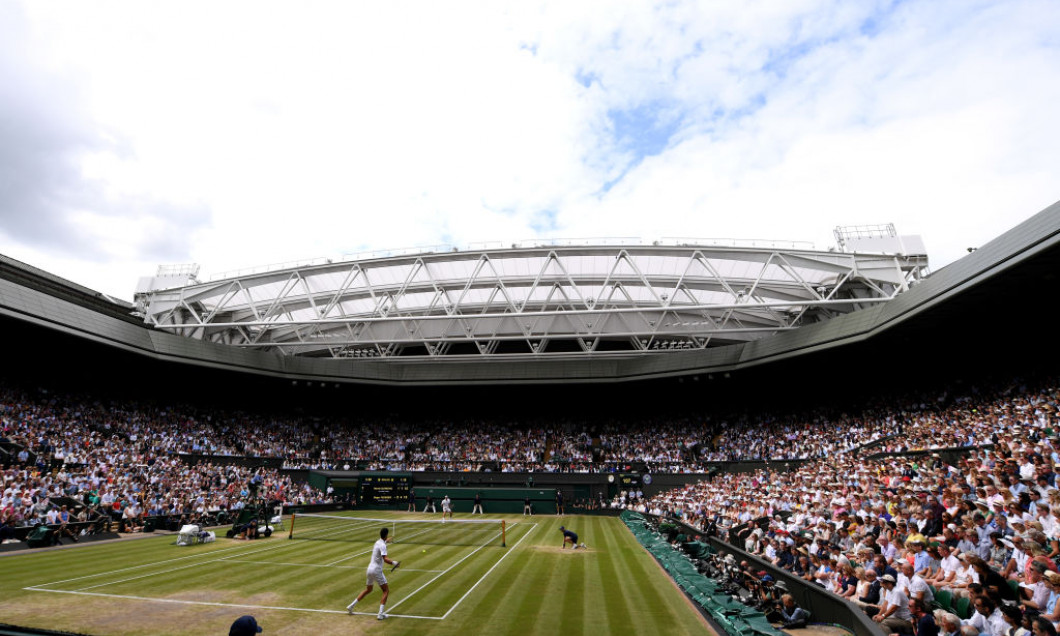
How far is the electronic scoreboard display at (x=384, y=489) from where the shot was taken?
4100 cm

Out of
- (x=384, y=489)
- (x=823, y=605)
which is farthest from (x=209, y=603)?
(x=384, y=489)

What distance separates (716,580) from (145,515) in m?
24.9

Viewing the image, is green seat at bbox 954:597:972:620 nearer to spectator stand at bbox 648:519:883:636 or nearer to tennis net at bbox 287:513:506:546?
spectator stand at bbox 648:519:883:636

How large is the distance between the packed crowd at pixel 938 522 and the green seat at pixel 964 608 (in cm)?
15

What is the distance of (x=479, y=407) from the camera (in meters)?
54.3

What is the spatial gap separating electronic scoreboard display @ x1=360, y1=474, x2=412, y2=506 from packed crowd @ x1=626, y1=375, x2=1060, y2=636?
906 inches

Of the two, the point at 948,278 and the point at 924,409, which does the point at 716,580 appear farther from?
the point at 924,409

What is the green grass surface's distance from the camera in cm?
1079

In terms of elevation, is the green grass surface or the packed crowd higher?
the packed crowd

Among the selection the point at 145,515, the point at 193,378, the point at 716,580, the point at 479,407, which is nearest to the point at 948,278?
the point at 716,580

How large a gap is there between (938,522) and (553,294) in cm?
2757

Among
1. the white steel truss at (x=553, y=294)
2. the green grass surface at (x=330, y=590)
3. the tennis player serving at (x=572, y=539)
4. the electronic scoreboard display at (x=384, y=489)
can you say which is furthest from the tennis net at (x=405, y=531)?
the white steel truss at (x=553, y=294)

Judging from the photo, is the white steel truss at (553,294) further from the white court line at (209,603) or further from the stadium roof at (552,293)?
the white court line at (209,603)

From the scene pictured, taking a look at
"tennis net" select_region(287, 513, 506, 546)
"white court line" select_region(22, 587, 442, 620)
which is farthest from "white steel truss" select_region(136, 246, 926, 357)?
"white court line" select_region(22, 587, 442, 620)
